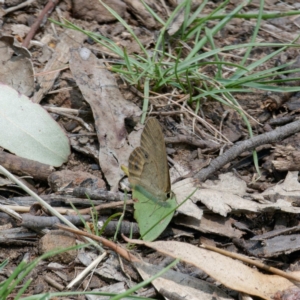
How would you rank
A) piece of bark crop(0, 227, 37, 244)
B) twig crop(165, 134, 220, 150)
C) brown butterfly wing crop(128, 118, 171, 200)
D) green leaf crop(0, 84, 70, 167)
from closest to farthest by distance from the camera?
piece of bark crop(0, 227, 37, 244)
brown butterfly wing crop(128, 118, 171, 200)
green leaf crop(0, 84, 70, 167)
twig crop(165, 134, 220, 150)

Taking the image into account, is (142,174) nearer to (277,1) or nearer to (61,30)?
(61,30)

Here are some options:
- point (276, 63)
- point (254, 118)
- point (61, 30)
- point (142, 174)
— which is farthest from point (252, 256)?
point (61, 30)

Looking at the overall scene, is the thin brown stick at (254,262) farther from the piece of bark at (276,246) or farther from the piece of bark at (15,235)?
the piece of bark at (15,235)

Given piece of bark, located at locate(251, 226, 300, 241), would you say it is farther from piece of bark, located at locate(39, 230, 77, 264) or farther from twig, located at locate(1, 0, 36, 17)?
twig, located at locate(1, 0, 36, 17)

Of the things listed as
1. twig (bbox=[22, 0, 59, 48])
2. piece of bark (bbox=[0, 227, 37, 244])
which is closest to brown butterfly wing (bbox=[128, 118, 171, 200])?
piece of bark (bbox=[0, 227, 37, 244])

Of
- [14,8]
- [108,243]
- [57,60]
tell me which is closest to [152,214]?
[108,243]

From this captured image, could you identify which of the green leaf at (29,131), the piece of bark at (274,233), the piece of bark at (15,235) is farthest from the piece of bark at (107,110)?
the piece of bark at (274,233)

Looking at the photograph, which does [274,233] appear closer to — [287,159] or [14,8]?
[287,159]
